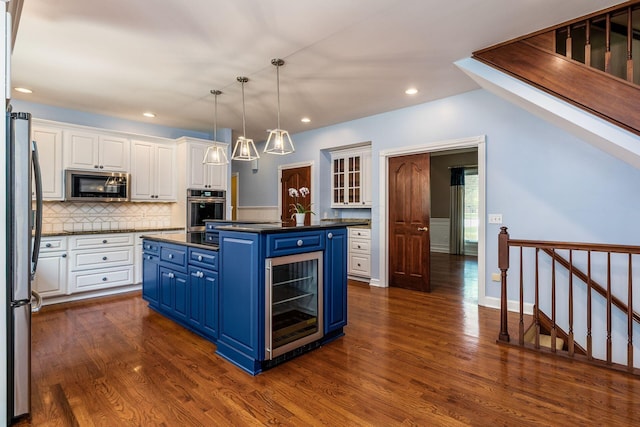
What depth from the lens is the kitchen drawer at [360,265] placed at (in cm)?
514

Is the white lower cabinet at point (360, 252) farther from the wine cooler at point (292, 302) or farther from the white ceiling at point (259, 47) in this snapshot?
the wine cooler at point (292, 302)

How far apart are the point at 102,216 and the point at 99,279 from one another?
1.06 meters

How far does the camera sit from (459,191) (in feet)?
27.1

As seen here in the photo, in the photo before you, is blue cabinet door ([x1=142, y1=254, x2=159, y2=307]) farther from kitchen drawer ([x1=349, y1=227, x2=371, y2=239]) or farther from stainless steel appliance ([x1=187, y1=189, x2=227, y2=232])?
kitchen drawer ([x1=349, y1=227, x2=371, y2=239])

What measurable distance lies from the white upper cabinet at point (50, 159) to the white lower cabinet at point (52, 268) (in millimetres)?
637

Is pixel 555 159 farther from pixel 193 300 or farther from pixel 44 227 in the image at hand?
pixel 44 227

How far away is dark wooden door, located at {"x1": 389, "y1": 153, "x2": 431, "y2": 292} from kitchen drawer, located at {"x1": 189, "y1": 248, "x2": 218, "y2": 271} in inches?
117

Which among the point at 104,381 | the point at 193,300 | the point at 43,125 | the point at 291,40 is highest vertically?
the point at 291,40

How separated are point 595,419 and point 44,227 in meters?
5.96

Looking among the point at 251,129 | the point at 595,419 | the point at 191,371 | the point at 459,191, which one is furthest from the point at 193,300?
the point at 459,191

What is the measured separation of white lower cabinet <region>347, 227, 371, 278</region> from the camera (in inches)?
202

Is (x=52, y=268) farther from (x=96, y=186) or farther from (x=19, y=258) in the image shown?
(x=19, y=258)

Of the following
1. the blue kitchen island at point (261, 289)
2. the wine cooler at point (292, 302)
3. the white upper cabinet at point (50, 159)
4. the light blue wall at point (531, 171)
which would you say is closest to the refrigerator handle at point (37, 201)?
the blue kitchen island at point (261, 289)

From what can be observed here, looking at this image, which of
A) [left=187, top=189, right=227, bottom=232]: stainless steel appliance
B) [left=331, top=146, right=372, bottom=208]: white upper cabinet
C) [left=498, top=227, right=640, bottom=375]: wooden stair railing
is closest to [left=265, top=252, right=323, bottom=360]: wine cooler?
[left=498, top=227, right=640, bottom=375]: wooden stair railing
